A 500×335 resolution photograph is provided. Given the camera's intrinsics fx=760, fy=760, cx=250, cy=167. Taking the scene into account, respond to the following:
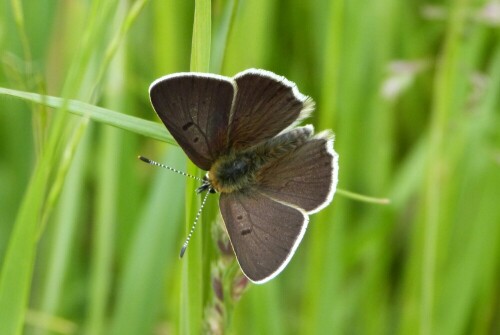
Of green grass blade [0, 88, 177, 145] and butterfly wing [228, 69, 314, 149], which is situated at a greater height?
butterfly wing [228, 69, 314, 149]

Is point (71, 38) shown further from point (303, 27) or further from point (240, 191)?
point (240, 191)

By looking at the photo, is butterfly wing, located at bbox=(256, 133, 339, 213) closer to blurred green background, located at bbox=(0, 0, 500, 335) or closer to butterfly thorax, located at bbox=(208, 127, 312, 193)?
butterfly thorax, located at bbox=(208, 127, 312, 193)

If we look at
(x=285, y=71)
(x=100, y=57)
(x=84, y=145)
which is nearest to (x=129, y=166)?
(x=84, y=145)

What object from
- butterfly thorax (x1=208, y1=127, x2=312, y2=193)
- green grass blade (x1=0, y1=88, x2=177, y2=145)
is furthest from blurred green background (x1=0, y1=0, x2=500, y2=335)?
butterfly thorax (x1=208, y1=127, x2=312, y2=193)

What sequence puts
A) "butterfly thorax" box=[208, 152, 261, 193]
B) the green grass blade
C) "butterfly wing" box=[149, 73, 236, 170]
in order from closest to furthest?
the green grass blade → "butterfly wing" box=[149, 73, 236, 170] → "butterfly thorax" box=[208, 152, 261, 193]

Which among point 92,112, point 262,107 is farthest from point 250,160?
point 92,112

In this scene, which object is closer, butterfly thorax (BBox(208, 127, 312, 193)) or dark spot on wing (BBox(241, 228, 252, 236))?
dark spot on wing (BBox(241, 228, 252, 236))
